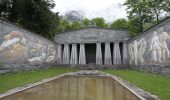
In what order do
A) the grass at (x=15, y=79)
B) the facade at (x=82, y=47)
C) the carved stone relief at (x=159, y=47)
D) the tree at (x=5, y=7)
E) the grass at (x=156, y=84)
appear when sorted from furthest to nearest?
the tree at (x=5, y=7) < the facade at (x=82, y=47) < the carved stone relief at (x=159, y=47) < the grass at (x=15, y=79) < the grass at (x=156, y=84)

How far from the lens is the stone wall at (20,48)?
16.7 meters

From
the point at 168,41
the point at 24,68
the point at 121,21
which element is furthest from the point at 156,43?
the point at 121,21

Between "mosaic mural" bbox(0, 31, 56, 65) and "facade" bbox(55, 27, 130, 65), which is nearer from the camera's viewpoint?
"mosaic mural" bbox(0, 31, 56, 65)

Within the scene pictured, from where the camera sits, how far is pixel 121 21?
50875mm

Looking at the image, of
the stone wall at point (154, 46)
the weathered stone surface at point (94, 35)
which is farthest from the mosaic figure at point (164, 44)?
the weathered stone surface at point (94, 35)

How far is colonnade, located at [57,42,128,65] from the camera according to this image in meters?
31.4

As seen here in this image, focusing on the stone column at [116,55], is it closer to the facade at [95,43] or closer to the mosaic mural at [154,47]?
the facade at [95,43]

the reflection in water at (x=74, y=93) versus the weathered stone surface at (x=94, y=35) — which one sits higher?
the weathered stone surface at (x=94, y=35)

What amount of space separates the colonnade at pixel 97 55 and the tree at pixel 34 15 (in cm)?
450

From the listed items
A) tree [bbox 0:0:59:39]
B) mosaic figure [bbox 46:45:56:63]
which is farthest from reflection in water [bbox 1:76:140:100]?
tree [bbox 0:0:59:39]

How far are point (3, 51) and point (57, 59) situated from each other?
1611 centimetres

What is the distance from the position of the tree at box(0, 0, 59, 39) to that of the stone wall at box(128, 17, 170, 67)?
13.2 meters

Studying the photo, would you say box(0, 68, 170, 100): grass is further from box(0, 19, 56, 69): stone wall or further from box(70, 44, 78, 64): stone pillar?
box(70, 44, 78, 64): stone pillar

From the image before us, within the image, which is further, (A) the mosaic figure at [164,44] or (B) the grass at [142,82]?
(A) the mosaic figure at [164,44]
